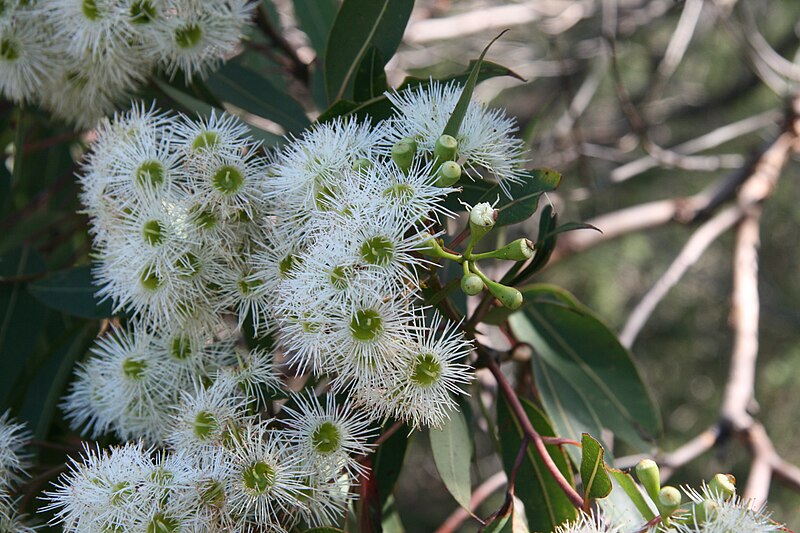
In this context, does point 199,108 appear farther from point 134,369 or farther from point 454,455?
point 454,455

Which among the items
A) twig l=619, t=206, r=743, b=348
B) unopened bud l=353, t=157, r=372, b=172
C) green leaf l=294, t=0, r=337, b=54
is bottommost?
twig l=619, t=206, r=743, b=348

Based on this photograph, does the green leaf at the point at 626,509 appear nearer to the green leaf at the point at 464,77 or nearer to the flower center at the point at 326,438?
the flower center at the point at 326,438

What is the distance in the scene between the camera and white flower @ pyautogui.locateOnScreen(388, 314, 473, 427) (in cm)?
88

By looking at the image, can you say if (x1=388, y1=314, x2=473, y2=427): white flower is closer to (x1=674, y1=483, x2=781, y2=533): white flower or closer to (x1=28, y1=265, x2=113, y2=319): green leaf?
(x1=674, y1=483, x2=781, y2=533): white flower

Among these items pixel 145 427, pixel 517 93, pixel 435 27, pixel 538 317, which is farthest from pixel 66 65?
pixel 517 93

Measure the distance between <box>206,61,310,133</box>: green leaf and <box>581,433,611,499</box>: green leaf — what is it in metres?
0.79

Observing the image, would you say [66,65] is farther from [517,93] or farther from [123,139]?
[517,93]

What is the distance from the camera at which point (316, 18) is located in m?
1.71

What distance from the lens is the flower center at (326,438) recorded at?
931mm

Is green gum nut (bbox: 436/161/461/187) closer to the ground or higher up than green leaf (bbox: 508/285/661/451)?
higher up

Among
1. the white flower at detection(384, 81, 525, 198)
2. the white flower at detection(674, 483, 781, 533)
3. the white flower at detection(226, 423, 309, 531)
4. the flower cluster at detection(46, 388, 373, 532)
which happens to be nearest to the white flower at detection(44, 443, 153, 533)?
the flower cluster at detection(46, 388, 373, 532)

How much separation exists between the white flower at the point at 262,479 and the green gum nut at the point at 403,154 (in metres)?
0.34

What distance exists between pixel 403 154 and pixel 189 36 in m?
0.53

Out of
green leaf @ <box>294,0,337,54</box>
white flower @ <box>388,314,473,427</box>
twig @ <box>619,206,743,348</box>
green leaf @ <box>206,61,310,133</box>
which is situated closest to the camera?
white flower @ <box>388,314,473,427</box>
